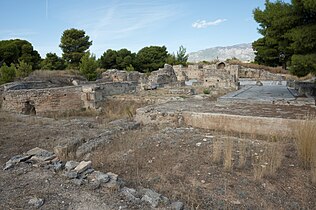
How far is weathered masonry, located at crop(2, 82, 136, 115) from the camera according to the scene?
11281 mm

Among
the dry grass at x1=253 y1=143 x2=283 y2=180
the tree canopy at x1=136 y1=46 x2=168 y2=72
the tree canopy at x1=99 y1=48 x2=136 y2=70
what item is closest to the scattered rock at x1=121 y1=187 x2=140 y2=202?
the dry grass at x1=253 y1=143 x2=283 y2=180

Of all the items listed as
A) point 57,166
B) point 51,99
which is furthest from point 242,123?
point 51,99

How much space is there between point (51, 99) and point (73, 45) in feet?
66.8

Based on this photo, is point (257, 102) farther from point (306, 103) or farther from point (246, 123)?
point (246, 123)

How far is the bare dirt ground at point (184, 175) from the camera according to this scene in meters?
2.98

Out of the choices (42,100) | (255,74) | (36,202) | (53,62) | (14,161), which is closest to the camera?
(36,202)

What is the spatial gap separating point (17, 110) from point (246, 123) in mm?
10290

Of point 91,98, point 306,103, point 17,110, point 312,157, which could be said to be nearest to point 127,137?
point 312,157

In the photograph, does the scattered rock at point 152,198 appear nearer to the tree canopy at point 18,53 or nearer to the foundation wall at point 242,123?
the foundation wall at point 242,123

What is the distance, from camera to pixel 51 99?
11711 mm

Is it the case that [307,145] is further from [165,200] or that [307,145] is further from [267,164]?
[165,200]

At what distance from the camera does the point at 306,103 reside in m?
7.73

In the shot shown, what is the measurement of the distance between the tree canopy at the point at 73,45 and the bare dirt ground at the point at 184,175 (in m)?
25.9

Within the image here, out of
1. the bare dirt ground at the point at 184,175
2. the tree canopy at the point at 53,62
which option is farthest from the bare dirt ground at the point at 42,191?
the tree canopy at the point at 53,62
